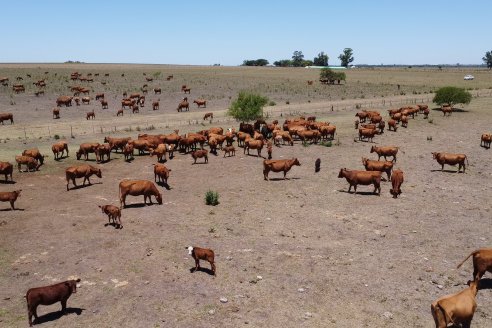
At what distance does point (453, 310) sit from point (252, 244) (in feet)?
21.8

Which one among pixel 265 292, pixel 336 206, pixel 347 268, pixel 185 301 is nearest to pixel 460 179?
pixel 336 206

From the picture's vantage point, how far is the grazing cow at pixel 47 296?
963 cm

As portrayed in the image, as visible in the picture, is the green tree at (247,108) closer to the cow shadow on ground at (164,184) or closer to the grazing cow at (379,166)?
the cow shadow on ground at (164,184)

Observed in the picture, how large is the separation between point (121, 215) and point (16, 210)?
474 centimetres

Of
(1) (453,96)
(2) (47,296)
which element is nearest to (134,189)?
(2) (47,296)

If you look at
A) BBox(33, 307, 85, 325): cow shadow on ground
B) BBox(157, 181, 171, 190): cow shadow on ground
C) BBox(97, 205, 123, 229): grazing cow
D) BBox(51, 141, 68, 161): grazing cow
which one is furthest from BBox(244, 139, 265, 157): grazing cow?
BBox(33, 307, 85, 325): cow shadow on ground

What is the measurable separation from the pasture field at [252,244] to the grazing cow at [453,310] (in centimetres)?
122

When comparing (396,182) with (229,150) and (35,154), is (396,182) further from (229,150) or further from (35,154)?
(35,154)

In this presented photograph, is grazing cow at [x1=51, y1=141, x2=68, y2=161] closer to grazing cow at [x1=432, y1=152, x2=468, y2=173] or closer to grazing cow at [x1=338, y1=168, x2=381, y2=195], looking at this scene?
grazing cow at [x1=338, y1=168, x2=381, y2=195]

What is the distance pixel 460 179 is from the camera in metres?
21.9

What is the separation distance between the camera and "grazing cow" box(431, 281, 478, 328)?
8469 mm

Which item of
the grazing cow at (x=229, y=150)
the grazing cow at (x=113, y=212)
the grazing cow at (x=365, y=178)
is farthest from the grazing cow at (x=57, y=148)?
the grazing cow at (x=365, y=178)

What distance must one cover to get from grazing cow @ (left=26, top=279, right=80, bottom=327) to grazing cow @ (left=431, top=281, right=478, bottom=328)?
8.06 m

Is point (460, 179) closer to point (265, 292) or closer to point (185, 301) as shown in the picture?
point (265, 292)
